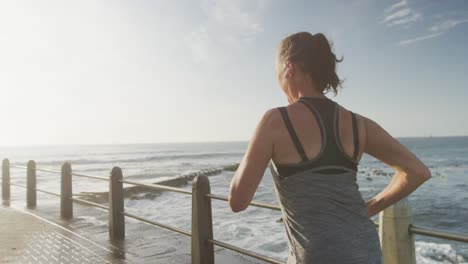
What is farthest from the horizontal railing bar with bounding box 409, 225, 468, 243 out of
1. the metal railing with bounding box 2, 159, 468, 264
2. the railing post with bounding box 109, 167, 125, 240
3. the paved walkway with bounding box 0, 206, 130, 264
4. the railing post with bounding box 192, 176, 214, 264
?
the railing post with bounding box 109, 167, 125, 240

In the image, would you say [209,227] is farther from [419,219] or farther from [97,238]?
[419,219]

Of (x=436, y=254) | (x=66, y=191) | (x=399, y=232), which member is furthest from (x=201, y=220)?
(x=436, y=254)

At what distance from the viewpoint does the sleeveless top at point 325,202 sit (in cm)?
142

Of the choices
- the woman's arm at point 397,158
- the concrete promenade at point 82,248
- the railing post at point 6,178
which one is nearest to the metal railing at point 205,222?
the concrete promenade at point 82,248

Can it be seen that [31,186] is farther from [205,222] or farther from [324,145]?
[324,145]

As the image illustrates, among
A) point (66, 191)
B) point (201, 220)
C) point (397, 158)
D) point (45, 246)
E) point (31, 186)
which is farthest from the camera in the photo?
point (31, 186)

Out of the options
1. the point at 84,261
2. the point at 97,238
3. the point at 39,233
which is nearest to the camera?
the point at 84,261

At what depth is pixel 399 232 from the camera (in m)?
2.56

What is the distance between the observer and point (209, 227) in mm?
4387

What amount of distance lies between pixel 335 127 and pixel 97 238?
573 cm

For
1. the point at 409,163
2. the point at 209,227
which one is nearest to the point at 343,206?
the point at 409,163

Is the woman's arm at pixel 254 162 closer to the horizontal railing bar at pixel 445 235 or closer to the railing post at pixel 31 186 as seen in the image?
the horizontal railing bar at pixel 445 235

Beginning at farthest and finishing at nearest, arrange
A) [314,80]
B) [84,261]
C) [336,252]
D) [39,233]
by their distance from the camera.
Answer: [39,233] → [84,261] → [314,80] → [336,252]

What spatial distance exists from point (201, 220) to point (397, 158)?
120 inches
